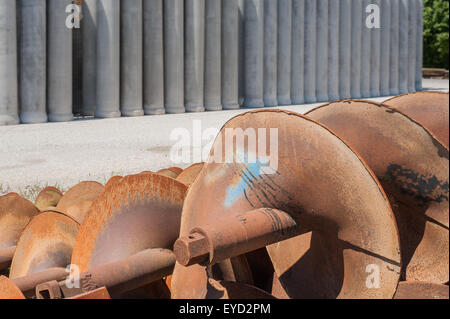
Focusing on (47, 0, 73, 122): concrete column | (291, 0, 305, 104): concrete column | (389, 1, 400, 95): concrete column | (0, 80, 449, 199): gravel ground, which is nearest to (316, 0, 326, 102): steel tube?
(291, 0, 305, 104): concrete column

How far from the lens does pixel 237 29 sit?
16.1 m

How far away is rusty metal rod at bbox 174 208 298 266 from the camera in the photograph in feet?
4.25

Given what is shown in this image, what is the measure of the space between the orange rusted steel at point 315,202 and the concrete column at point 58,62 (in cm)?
1124

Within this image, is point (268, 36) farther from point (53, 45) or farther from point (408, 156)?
point (408, 156)

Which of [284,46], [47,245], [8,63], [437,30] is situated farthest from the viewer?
[437,30]

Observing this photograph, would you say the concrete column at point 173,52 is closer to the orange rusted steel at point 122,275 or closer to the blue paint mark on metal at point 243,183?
the orange rusted steel at point 122,275

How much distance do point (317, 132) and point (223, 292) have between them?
59 cm

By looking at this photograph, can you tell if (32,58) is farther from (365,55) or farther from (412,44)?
(412,44)

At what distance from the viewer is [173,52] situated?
14.2 meters

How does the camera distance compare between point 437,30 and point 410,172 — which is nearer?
point 410,172

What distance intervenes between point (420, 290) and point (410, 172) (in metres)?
0.41

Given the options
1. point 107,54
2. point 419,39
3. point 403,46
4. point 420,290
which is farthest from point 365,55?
point 420,290

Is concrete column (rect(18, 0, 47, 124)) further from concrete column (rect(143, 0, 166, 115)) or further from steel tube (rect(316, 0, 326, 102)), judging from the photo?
steel tube (rect(316, 0, 326, 102))

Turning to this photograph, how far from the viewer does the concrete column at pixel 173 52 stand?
46.8 feet
